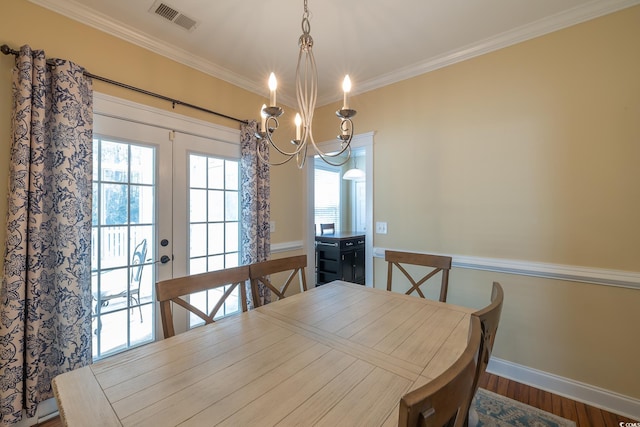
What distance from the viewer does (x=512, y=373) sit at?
209 cm

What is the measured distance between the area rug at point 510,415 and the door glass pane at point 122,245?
2.55 metres

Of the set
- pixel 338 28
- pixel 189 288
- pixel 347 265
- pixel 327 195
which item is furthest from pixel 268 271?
pixel 327 195

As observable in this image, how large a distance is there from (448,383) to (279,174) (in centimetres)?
287

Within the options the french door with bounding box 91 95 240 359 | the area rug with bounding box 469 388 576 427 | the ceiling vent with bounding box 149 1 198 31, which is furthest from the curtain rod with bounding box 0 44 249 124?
the area rug with bounding box 469 388 576 427

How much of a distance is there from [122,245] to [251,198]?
1.15m

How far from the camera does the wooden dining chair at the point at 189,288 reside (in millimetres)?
1290

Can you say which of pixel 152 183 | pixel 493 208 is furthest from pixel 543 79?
pixel 152 183

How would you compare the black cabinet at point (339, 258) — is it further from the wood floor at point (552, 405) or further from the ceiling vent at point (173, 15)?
the ceiling vent at point (173, 15)

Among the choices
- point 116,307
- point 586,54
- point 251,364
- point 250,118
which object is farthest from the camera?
point 250,118

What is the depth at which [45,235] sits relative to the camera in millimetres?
1642

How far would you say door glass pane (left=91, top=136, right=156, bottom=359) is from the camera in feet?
6.24

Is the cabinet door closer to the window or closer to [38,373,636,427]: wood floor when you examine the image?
the window

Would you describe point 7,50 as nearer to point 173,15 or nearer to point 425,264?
point 173,15

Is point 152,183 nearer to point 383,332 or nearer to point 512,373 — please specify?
point 383,332
